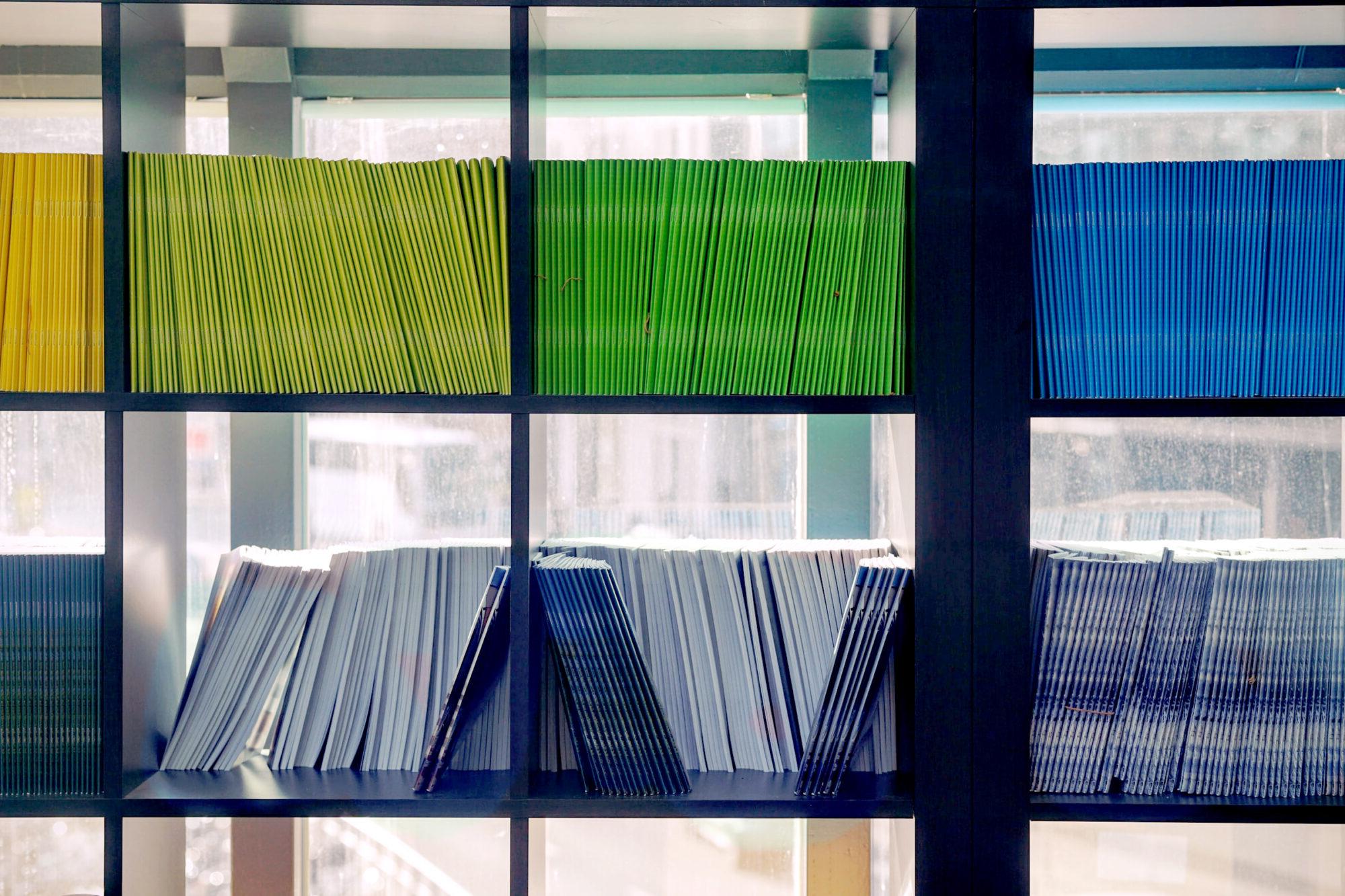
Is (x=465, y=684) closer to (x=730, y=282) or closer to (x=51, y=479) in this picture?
(x=730, y=282)

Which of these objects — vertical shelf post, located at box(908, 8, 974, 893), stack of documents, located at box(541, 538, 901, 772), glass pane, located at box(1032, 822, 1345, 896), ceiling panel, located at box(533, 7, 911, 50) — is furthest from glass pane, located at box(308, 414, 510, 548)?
glass pane, located at box(1032, 822, 1345, 896)

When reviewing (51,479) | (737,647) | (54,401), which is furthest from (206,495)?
(737,647)

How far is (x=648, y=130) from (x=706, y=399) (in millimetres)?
718

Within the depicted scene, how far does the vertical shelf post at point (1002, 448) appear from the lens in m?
1.28

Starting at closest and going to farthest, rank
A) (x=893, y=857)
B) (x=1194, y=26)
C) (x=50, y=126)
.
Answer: (x=1194, y=26)
(x=893, y=857)
(x=50, y=126)

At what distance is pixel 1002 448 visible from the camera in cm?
128

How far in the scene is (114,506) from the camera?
1.30 m

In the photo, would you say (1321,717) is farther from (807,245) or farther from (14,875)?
(14,875)

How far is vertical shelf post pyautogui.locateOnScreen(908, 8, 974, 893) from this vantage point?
1281mm

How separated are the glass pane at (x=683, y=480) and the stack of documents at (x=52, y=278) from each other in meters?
0.76

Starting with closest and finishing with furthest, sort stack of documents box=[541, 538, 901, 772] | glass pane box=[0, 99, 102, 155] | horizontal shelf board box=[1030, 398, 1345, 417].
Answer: horizontal shelf board box=[1030, 398, 1345, 417], stack of documents box=[541, 538, 901, 772], glass pane box=[0, 99, 102, 155]

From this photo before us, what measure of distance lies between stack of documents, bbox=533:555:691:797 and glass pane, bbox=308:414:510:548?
1.53ft

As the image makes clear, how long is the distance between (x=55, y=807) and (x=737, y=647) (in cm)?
99

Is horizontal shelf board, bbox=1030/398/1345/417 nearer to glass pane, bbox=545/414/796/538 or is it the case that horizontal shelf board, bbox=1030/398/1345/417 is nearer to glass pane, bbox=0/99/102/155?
glass pane, bbox=545/414/796/538
